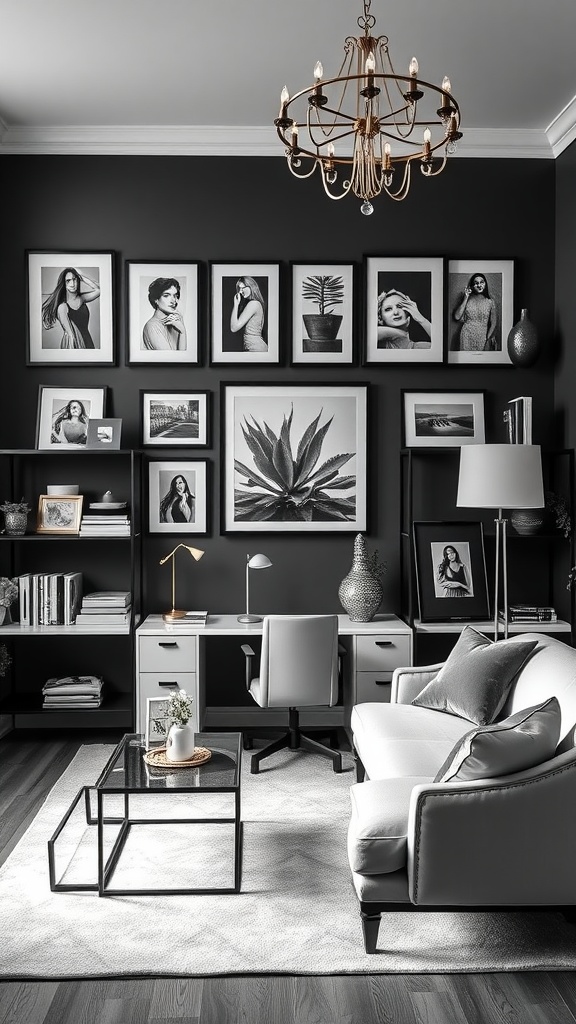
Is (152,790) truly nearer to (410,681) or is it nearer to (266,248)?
(410,681)

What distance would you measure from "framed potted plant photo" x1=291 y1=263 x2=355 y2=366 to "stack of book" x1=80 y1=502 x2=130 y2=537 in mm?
1392

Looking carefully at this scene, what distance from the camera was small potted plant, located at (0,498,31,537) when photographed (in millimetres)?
4863

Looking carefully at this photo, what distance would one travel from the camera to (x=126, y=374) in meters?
5.20

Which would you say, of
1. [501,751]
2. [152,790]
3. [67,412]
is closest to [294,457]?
[67,412]

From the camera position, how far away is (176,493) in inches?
206

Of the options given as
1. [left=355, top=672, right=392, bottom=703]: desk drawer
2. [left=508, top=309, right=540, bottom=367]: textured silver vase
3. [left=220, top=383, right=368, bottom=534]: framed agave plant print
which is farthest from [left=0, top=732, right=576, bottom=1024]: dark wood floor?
[left=508, top=309, right=540, bottom=367]: textured silver vase

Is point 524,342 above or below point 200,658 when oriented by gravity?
above

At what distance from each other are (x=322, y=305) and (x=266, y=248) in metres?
0.48

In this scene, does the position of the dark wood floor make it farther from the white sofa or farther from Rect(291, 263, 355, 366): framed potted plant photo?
Rect(291, 263, 355, 366): framed potted plant photo

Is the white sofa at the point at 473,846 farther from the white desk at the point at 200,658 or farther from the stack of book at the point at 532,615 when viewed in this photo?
the stack of book at the point at 532,615

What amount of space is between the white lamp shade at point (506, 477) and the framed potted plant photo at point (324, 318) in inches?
49.6

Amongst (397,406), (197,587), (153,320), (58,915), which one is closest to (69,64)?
(153,320)

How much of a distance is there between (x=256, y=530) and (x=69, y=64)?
8.83 ft

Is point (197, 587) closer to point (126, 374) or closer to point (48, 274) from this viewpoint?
point (126, 374)
